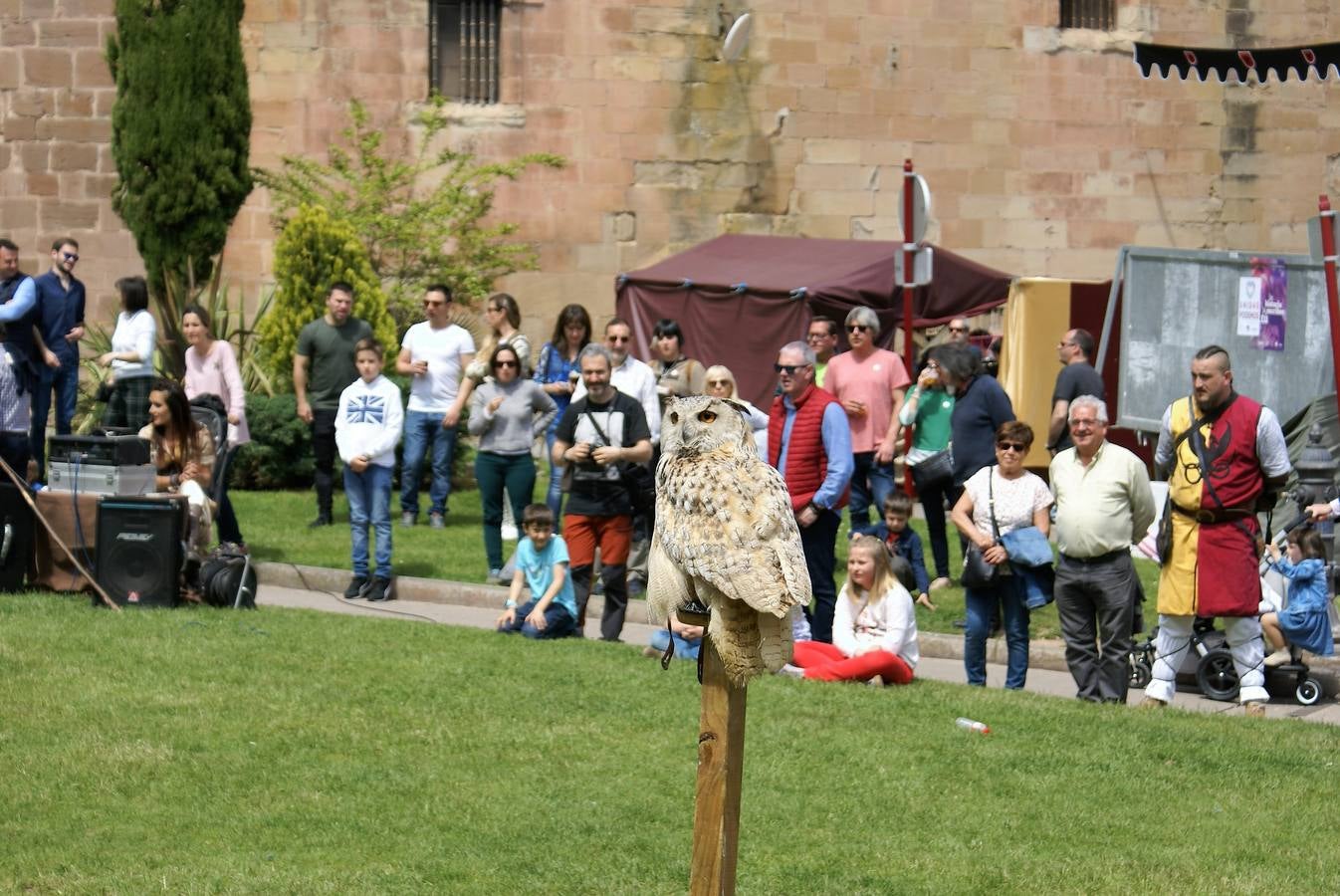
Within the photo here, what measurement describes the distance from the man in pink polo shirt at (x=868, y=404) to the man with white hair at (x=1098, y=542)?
343 centimetres

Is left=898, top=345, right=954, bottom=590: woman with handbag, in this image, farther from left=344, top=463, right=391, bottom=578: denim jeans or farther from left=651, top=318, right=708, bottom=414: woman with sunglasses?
left=344, top=463, right=391, bottom=578: denim jeans

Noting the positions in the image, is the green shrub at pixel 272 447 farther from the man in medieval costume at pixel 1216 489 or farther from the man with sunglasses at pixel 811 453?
the man in medieval costume at pixel 1216 489

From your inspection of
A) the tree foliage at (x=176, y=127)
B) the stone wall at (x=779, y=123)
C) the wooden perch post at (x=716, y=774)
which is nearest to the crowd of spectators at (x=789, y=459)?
the tree foliage at (x=176, y=127)

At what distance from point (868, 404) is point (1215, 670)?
3.64 meters

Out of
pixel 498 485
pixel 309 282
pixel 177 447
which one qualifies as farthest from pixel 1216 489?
pixel 309 282

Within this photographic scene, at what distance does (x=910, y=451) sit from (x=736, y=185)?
363 inches

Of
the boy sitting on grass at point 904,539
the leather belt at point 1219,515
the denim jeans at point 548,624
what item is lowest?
the denim jeans at point 548,624

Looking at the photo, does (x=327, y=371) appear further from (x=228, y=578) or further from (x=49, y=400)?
(x=228, y=578)

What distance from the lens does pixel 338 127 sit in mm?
21328

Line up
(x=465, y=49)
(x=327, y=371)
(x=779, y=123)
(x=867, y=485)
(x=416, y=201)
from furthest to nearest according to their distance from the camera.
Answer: (x=779, y=123) < (x=465, y=49) < (x=416, y=201) < (x=327, y=371) < (x=867, y=485)

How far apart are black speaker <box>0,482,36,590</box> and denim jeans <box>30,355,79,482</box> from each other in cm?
284

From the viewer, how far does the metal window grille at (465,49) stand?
71.4ft

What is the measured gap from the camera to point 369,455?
43.4ft

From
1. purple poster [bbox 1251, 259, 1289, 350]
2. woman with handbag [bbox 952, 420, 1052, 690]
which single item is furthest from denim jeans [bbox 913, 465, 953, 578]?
purple poster [bbox 1251, 259, 1289, 350]
